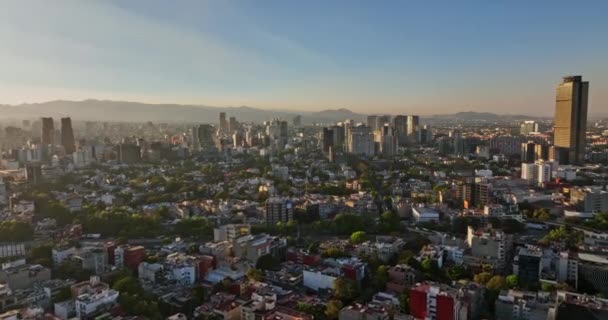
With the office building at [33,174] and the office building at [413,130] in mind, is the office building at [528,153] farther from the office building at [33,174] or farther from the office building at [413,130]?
the office building at [33,174]

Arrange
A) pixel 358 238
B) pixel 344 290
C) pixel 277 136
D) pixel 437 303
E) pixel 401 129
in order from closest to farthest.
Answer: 1. pixel 437 303
2. pixel 344 290
3. pixel 358 238
4. pixel 277 136
5. pixel 401 129

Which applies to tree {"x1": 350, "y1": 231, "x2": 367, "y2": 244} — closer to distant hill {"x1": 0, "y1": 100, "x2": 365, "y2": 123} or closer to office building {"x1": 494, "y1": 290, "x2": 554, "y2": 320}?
office building {"x1": 494, "y1": 290, "x2": 554, "y2": 320}

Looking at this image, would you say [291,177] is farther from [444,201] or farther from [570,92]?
[570,92]

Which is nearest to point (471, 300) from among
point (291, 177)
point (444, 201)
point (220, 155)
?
point (444, 201)

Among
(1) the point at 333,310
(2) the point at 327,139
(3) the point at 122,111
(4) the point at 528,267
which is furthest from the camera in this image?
(3) the point at 122,111

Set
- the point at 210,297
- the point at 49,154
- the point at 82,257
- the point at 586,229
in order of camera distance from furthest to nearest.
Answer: the point at 49,154 → the point at 586,229 → the point at 82,257 → the point at 210,297

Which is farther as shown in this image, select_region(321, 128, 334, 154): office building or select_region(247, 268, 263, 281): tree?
select_region(321, 128, 334, 154): office building

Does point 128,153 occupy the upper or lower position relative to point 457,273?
upper

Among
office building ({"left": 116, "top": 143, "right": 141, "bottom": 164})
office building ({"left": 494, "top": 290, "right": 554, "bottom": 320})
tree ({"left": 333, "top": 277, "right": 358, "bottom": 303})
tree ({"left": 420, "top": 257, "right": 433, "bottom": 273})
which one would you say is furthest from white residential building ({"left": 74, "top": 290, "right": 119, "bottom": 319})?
office building ({"left": 116, "top": 143, "right": 141, "bottom": 164})

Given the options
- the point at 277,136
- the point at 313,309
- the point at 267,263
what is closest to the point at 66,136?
the point at 277,136

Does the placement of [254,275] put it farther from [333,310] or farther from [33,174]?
[33,174]

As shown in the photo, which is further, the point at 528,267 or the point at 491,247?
the point at 491,247
